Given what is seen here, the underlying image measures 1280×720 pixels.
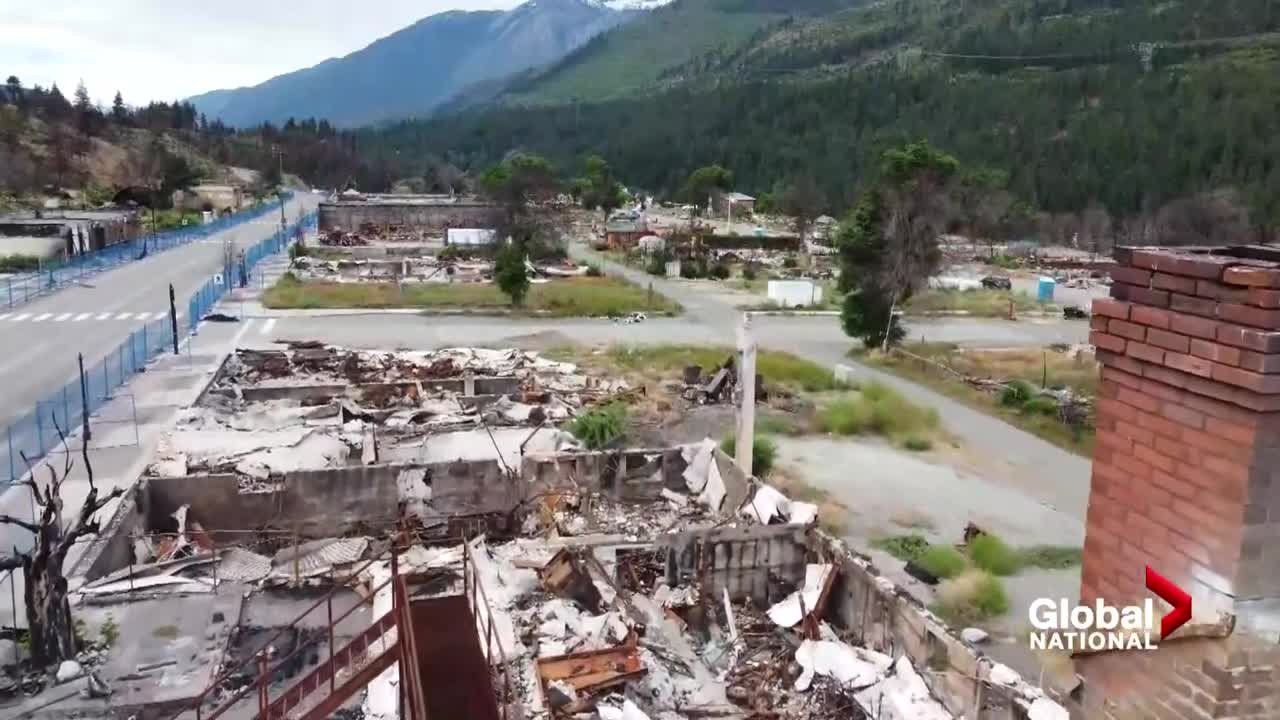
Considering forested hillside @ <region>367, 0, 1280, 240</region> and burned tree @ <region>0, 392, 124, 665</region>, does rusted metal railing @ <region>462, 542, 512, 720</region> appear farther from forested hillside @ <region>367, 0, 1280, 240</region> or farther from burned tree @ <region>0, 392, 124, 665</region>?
forested hillside @ <region>367, 0, 1280, 240</region>

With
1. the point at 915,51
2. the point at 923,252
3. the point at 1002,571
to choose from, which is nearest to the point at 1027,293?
the point at 923,252

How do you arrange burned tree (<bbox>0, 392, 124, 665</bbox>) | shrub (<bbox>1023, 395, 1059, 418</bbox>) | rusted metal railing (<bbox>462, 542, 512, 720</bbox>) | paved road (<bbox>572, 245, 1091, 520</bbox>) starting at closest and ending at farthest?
rusted metal railing (<bbox>462, 542, 512, 720</bbox>), burned tree (<bbox>0, 392, 124, 665</bbox>), paved road (<bbox>572, 245, 1091, 520</bbox>), shrub (<bbox>1023, 395, 1059, 418</bbox>)

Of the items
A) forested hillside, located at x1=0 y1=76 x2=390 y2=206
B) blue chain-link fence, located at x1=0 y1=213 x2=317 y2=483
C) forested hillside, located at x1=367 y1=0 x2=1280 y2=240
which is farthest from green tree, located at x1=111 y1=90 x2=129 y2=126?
blue chain-link fence, located at x1=0 y1=213 x2=317 y2=483

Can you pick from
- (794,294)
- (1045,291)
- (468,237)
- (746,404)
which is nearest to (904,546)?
(746,404)

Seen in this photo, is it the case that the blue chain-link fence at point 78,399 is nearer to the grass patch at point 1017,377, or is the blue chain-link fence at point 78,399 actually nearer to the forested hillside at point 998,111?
the grass patch at point 1017,377

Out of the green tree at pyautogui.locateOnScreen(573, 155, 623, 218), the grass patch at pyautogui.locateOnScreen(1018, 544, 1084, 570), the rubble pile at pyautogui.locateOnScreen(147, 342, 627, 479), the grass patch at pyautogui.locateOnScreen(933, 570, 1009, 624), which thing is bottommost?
the grass patch at pyautogui.locateOnScreen(1018, 544, 1084, 570)

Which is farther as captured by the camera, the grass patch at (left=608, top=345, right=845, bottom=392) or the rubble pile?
the grass patch at (left=608, top=345, right=845, bottom=392)

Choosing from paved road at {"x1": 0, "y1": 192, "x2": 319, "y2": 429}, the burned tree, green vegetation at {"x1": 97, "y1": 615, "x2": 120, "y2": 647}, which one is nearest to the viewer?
the burned tree

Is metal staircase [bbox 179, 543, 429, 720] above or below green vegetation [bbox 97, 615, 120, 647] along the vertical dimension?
above
